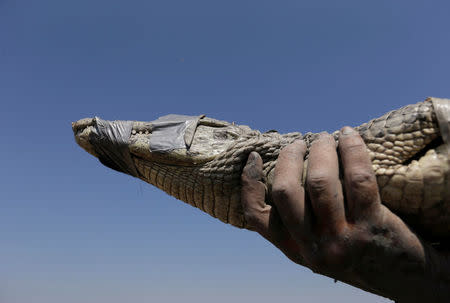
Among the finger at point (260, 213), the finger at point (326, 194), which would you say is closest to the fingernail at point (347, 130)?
the finger at point (326, 194)

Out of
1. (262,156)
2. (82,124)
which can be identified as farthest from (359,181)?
(82,124)

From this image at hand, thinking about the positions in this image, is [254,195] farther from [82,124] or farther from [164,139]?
[82,124]

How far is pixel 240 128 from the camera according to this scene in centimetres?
322

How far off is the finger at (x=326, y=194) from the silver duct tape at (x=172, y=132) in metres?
1.21

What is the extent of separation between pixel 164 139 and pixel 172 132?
0.10 meters

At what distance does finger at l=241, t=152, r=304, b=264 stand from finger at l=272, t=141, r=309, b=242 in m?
0.14

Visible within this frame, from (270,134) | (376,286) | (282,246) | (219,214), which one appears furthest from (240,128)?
(376,286)

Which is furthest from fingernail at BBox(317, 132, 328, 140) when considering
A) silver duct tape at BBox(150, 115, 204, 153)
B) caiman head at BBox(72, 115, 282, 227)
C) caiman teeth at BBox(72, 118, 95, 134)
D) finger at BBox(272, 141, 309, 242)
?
caiman teeth at BBox(72, 118, 95, 134)

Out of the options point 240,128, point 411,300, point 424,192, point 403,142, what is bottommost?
point 411,300

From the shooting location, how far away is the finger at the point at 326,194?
A: 2062mm

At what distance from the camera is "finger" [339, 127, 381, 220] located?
80.1 inches

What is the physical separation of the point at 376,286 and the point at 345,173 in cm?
68

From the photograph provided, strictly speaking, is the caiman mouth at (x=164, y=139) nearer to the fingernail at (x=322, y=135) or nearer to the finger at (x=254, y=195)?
the finger at (x=254, y=195)

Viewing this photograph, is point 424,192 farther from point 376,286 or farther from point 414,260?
point 376,286
